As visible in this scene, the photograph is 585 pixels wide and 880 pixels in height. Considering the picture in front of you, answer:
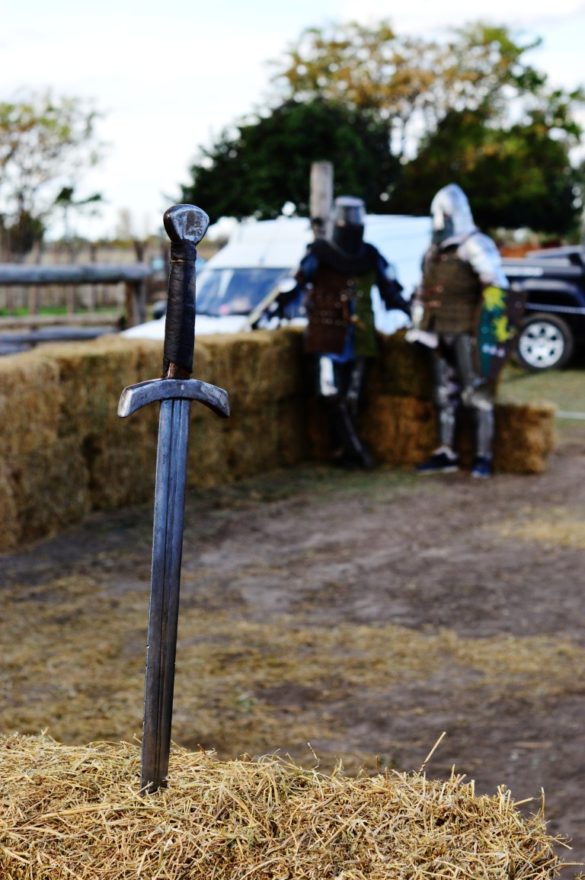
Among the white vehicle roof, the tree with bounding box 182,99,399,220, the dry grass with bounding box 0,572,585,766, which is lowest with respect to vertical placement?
the dry grass with bounding box 0,572,585,766

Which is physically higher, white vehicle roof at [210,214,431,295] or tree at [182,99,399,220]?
tree at [182,99,399,220]

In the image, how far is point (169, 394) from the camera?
2.46 meters

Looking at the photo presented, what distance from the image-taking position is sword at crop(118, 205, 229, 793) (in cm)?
243

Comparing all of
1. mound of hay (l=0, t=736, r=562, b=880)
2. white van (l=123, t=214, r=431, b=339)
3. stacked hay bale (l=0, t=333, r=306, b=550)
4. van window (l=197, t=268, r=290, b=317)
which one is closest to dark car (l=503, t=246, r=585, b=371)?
white van (l=123, t=214, r=431, b=339)

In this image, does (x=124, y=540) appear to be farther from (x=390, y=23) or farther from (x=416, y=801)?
(x=390, y=23)

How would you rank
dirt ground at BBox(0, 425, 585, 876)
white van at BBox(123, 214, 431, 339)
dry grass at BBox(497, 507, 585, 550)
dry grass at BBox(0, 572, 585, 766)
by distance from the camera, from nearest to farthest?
dirt ground at BBox(0, 425, 585, 876) < dry grass at BBox(0, 572, 585, 766) < dry grass at BBox(497, 507, 585, 550) < white van at BBox(123, 214, 431, 339)

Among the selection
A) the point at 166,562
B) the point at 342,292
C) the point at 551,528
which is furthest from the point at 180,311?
the point at 342,292

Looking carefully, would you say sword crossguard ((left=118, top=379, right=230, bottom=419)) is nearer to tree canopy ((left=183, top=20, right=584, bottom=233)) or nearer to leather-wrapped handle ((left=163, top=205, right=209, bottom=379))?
leather-wrapped handle ((left=163, top=205, right=209, bottom=379))

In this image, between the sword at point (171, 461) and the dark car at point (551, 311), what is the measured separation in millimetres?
15321

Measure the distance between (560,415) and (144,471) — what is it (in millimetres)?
6001

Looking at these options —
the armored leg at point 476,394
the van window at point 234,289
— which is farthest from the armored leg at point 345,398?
the van window at point 234,289

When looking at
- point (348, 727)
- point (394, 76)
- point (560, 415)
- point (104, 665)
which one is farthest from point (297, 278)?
point (394, 76)

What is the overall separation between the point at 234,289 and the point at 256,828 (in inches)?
447

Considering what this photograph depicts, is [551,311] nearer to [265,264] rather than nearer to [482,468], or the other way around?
[265,264]
